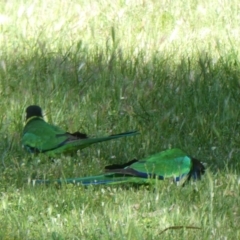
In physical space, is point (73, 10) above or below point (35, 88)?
above

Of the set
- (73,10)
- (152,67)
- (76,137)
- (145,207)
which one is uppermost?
(73,10)

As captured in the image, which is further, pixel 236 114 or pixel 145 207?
pixel 236 114

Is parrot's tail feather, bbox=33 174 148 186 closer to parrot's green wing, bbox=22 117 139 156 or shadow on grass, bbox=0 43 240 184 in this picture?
parrot's green wing, bbox=22 117 139 156

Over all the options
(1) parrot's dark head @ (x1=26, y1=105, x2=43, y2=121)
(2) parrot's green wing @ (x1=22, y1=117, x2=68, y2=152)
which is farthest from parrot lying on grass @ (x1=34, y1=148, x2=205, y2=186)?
(1) parrot's dark head @ (x1=26, y1=105, x2=43, y2=121)

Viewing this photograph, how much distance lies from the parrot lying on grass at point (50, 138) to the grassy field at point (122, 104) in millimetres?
74

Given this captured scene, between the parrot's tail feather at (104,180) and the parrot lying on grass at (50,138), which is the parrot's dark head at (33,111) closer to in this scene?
the parrot lying on grass at (50,138)

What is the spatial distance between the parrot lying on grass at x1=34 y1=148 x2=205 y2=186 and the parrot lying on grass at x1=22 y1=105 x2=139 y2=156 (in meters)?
0.36

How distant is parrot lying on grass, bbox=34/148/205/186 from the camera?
13.9 feet

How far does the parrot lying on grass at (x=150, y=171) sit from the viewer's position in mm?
4246

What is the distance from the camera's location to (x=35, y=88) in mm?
5672

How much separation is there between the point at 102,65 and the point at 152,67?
347 mm

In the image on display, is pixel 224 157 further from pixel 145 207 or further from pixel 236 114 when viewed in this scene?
pixel 145 207

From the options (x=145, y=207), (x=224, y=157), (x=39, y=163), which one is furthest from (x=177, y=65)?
(x=145, y=207)

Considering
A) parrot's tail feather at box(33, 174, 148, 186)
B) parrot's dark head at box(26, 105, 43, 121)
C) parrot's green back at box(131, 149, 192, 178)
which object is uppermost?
parrot's dark head at box(26, 105, 43, 121)
